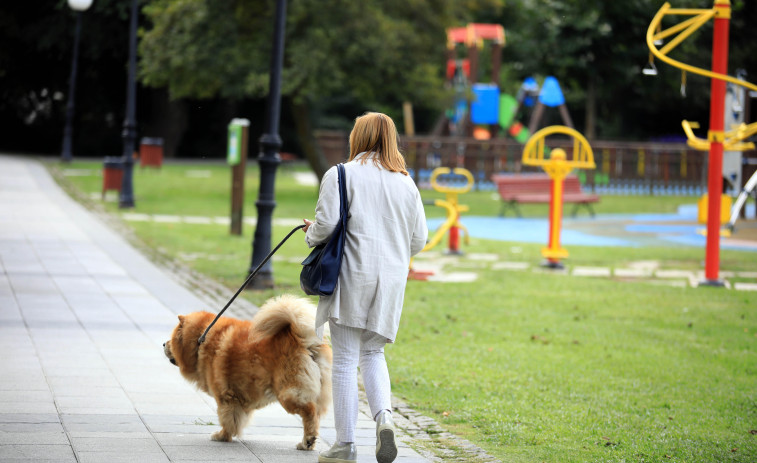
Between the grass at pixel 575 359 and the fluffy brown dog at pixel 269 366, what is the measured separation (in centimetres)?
115

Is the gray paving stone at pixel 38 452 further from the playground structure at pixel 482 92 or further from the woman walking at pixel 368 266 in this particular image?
the playground structure at pixel 482 92

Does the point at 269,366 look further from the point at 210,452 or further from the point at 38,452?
the point at 38,452

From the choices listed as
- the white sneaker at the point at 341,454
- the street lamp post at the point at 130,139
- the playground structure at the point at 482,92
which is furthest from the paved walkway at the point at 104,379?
the playground structure at the point at 482,92

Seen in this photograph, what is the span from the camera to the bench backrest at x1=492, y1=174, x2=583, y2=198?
23062mm

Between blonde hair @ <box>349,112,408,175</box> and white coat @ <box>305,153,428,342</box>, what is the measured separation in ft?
0.15

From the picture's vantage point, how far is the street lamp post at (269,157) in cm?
1130

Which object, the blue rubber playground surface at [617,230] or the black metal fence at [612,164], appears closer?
the blue rubber playground surface at [617,230]

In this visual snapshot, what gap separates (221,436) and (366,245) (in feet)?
4.70

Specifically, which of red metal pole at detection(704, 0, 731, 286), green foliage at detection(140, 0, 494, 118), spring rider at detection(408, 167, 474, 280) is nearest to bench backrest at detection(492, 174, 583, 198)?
green foliage at detection(140, 0, 494, 118)

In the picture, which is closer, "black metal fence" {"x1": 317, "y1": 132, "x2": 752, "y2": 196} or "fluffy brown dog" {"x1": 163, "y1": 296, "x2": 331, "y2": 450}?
"fluffy brown dog" {"x1": 163, "y1": 296, "x2": 331, "y2": 450}

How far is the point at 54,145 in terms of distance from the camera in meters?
41.9

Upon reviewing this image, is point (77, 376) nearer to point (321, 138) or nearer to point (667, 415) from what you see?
point (667, 415)

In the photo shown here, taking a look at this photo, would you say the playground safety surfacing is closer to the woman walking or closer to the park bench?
the park bench

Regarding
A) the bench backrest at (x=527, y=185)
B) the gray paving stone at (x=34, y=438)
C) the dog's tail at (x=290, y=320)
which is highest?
the bench backrest at (x=527, y=185)
